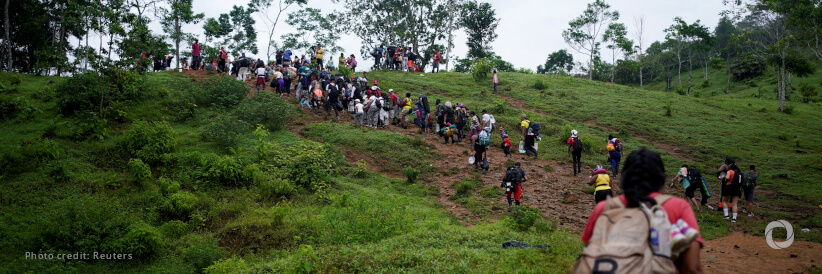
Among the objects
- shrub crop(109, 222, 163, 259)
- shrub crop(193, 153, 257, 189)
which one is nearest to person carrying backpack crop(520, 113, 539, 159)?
shrub crop(193, 153, 257, 189)

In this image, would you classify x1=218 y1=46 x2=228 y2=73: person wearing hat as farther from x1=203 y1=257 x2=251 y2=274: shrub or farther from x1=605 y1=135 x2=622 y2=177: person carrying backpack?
x1=605 y1=135 x2=622 y2=177: person carrying backpack

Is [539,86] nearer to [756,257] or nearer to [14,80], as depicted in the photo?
[756,257]

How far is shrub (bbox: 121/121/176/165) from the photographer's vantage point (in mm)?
12279

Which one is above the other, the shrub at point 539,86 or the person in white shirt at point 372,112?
the shrub at point 539,86

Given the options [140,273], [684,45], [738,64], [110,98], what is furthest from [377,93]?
[738,64]

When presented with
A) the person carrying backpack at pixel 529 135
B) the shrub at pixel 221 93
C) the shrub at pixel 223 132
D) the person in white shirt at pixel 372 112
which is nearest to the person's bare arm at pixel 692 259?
the shrub at pixel 223 132

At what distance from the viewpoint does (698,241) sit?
117 inches

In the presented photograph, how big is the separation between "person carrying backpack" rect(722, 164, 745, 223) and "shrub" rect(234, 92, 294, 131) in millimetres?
12935

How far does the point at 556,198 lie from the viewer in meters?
12.6

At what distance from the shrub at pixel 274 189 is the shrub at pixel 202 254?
8.01ft

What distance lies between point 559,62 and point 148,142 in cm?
5386

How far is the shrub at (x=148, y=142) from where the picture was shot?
12279 millimetres

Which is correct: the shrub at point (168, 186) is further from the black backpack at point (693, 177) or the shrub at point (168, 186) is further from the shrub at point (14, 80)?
the black backpack at point (693, 177)

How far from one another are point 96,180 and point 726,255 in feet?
41.6
